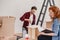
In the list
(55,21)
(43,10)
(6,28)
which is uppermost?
(43,10)

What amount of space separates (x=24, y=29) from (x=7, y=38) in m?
0.72

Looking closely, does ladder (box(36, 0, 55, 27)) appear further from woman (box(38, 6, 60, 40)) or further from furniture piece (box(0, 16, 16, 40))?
woman (box(38, 6, 60, 40))

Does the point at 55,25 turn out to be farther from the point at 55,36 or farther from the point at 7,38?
the point at 7,38

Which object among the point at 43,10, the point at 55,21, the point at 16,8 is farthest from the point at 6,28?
the point at 43,10

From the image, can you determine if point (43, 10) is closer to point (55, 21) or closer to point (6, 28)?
point (6, 28)

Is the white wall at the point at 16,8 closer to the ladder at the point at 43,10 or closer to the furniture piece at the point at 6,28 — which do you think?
the ladder at the point at 43,10

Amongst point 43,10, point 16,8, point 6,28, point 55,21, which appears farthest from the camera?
point 43,10

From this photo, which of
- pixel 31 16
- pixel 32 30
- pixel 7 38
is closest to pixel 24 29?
pixel 31 16

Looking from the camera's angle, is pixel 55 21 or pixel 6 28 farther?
pixel 6 28

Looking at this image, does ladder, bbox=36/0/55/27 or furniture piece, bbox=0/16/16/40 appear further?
ladder, bbox=36/0/55/27

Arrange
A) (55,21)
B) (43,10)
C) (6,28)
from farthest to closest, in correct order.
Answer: (43,10)
(6,28)
(55,21)

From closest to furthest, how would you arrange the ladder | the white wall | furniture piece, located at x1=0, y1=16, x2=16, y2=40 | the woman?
the woman, furniture piece, located at x1=0, y1=16, x2=16, y2=40, the white wall, the ladder

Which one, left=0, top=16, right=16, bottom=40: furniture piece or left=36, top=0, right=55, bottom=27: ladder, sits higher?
left=36, top=0, right=55, bottom=27: ladder

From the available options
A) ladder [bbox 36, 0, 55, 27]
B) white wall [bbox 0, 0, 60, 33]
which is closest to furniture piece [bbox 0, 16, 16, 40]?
white wall [bbox 0, 0, 60, 33]
